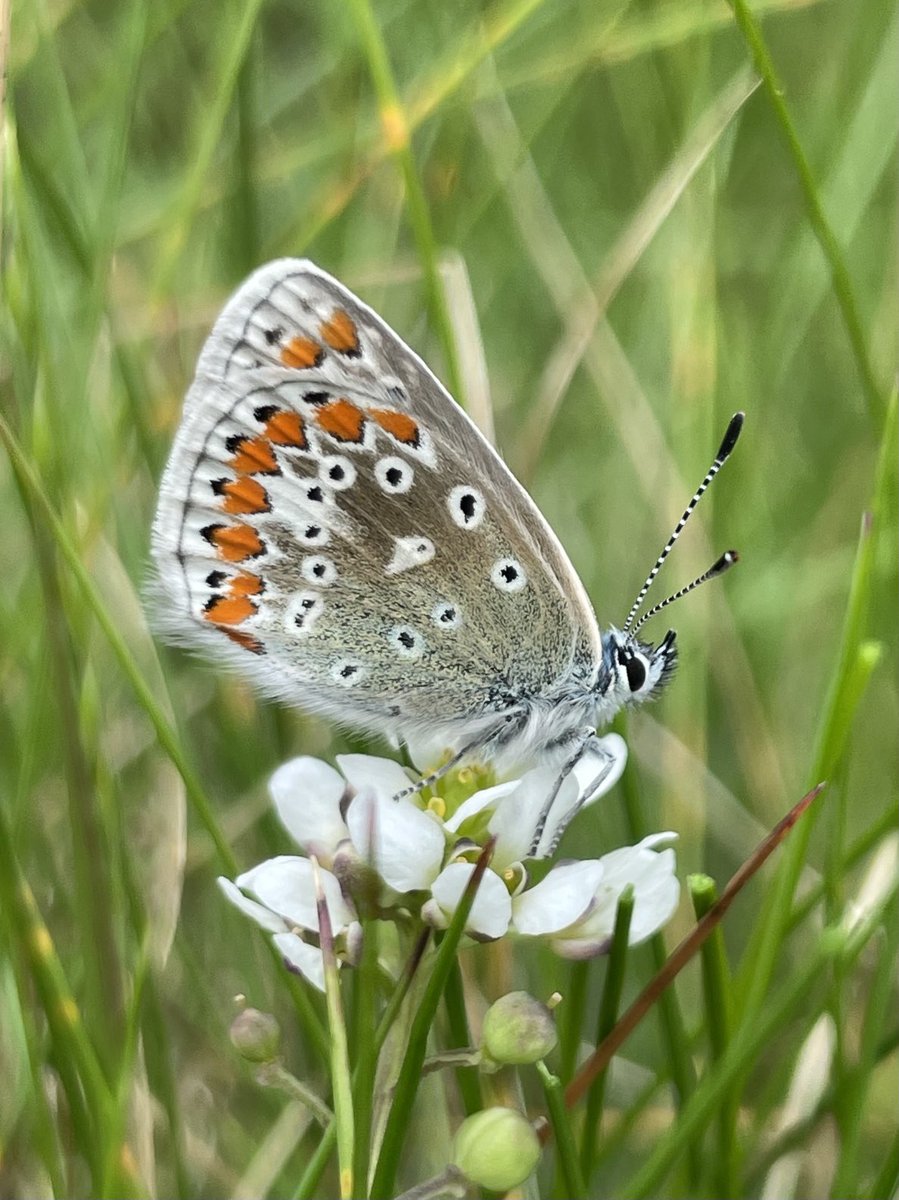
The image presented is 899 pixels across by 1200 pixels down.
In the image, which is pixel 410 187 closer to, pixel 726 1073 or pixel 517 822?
pixel 517 822

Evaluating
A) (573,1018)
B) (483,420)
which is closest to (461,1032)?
(573,1018)

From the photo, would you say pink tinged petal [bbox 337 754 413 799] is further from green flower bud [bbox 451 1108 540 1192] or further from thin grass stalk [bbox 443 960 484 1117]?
green flower bud [bbox 451 1108 540 1192]

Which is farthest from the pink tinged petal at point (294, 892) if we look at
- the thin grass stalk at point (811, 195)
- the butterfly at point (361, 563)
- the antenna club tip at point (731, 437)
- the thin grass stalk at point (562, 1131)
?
the thin grass stalk at point (811, 195)

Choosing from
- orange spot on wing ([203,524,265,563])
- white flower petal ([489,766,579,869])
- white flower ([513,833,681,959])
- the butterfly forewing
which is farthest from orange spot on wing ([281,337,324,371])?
white flower ([513,833,681,959])

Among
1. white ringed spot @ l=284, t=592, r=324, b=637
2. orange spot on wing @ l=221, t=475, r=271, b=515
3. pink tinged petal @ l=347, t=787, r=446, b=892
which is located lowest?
pink tinged petal @ l=347, t=787, r=446, b=892

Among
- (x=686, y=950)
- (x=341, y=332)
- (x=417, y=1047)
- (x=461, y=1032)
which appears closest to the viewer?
(x=417, y=1047)

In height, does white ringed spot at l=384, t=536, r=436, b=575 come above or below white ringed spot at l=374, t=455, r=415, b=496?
below

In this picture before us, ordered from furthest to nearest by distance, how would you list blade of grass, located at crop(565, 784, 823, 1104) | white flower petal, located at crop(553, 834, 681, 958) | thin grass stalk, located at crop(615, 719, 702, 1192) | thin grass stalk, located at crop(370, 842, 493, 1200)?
thin grass stalk, located at crop(615, 719, 702, 1192)
white flower petal, located at crop(553, 834, 681, 958)
blade of grass, located at crop(565, 784, 823, 1104)
thin grass stalk, located at crop(370, 842, 493, 1200)
